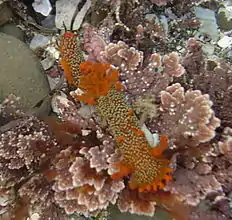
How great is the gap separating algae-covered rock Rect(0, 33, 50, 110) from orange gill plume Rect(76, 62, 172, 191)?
544mm

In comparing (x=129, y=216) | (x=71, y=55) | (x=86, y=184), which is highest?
(x=71, y=55)

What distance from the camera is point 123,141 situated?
1876 mm

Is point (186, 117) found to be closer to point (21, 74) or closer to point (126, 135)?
point (126, 135)

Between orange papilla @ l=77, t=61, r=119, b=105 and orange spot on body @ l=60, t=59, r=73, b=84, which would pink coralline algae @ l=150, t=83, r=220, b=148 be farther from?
orange spot on body @ l=60, t=59, r=73, b=84

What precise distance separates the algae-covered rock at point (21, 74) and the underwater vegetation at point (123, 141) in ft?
0.33

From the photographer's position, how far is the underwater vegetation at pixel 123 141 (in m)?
1.86

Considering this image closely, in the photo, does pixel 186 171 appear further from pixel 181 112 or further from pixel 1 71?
pixel 1 71

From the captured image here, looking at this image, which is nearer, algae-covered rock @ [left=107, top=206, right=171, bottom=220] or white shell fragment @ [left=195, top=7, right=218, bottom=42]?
algae-covered rock @ [left=107, top=206, right=171, bottom=220]

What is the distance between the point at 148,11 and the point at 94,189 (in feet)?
4.34

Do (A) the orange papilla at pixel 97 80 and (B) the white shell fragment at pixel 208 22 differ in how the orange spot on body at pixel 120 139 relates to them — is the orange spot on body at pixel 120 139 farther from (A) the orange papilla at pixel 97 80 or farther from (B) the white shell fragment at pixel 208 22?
(B) the white shell fragment at pixel 208 22

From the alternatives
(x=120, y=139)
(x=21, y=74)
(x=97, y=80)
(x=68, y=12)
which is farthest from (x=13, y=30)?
(x=120, y=139)

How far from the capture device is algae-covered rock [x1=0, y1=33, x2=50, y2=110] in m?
2.32

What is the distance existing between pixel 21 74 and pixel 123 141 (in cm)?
84

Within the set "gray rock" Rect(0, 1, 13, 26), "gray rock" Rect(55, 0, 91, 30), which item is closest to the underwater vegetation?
"gray rock" Rect(55, 0, 91, 30)
